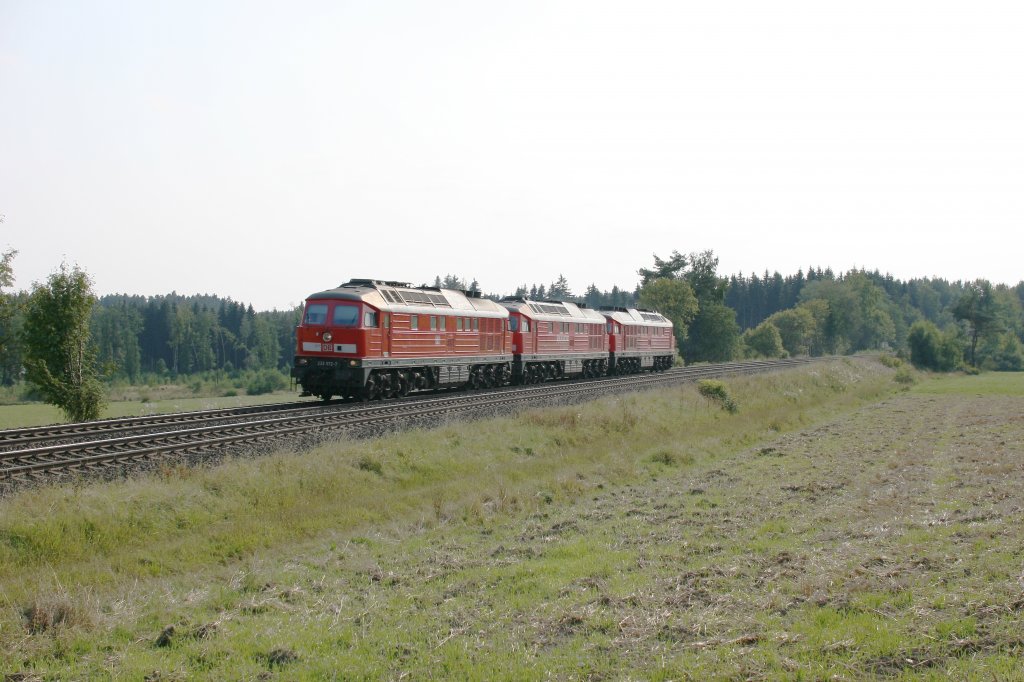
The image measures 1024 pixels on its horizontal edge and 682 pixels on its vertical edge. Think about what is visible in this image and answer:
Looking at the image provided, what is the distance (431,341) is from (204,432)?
479 inches

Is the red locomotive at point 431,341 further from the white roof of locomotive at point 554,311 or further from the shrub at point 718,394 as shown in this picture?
the shrub at point 718,394

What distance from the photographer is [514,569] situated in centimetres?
1002

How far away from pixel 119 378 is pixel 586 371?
7877 cm

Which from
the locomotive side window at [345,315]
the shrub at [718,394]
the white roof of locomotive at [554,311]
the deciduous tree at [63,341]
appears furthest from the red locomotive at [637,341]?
the deciduous tree at [63,341]

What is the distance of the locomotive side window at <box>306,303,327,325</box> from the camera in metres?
26.1

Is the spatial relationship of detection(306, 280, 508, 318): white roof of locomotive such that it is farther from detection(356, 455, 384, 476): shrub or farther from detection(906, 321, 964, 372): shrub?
detection(906, 321, 964, 372): shrub

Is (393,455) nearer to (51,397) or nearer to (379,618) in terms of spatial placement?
(379,618)

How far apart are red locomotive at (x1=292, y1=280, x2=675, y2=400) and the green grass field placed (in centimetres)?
691

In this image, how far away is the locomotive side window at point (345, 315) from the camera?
83.9 ft

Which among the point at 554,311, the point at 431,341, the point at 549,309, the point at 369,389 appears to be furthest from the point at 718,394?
the point at 369,389

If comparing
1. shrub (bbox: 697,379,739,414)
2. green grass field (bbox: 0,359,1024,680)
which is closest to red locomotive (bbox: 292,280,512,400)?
green grass field (bbox: 0,359,1024,680)

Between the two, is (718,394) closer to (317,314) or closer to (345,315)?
(345,315)

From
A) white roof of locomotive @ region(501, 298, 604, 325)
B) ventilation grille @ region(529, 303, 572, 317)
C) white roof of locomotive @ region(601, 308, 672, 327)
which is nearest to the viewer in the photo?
white roof of locomotive @ region(501, 298, 604, 325)

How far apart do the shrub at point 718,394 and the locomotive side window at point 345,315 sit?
18.2 metres
